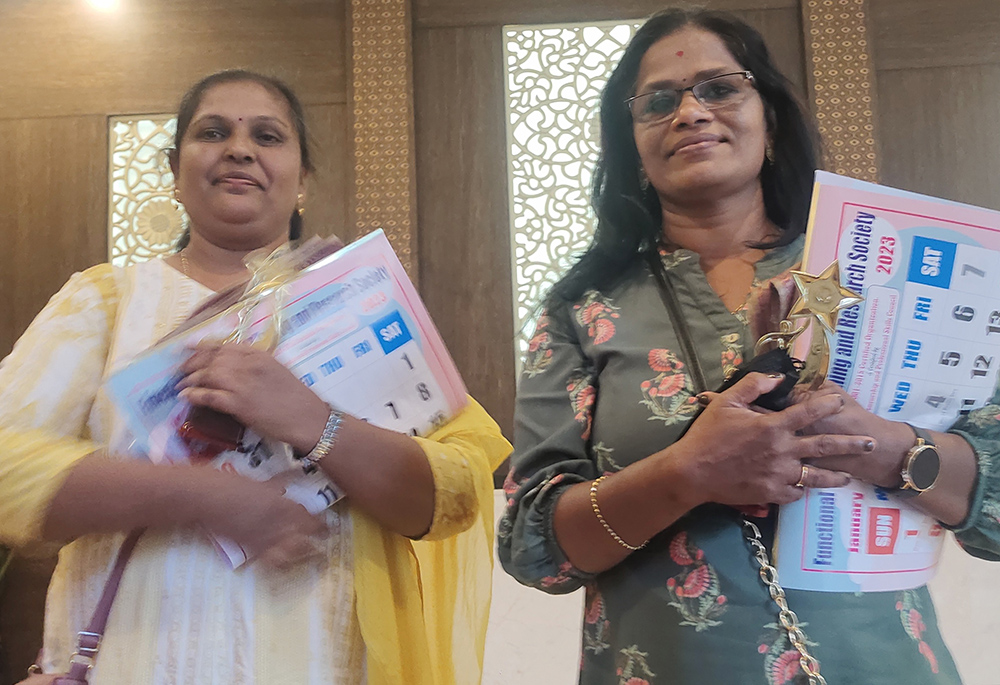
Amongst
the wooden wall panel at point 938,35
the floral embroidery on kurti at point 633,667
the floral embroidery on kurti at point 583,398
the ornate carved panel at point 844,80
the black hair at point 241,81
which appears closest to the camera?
the floral embroidery on kurti at point 633,667

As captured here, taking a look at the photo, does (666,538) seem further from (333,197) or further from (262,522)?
(333,197)

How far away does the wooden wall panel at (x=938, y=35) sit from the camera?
9.89ft

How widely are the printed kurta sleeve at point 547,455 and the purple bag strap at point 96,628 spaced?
464 millimetres

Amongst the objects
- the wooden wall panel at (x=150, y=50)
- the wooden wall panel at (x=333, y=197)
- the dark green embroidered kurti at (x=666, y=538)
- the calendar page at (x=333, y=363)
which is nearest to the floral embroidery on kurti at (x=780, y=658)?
the dark green embroidered kurti at (x=666, y=538)

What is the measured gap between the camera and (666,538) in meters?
0.92

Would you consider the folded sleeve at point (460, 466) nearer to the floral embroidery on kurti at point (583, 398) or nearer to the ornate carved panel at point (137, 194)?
the floral embroidery on kurti at point (583, 398)

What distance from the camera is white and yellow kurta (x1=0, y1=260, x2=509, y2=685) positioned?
3.14ft

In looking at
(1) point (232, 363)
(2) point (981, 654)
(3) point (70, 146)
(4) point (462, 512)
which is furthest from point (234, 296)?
(3) point (70, 146)

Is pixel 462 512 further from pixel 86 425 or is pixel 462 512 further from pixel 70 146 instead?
pixel 70 146

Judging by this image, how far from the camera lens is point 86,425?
1.06 meters

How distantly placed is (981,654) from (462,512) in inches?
77.1

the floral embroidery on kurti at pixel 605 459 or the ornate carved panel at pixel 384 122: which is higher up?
the ornate carved panel at pixel 384 122

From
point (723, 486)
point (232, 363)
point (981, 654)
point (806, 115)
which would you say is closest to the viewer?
point (723, 486)

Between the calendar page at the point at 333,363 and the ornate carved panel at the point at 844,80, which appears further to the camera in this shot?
the ornate carved panel at the point at 844,80
